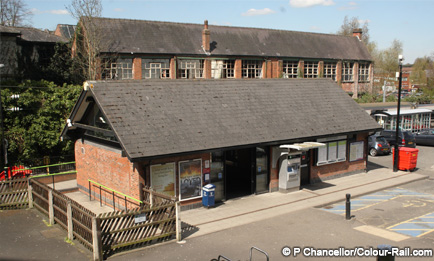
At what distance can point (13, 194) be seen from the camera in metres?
15.2

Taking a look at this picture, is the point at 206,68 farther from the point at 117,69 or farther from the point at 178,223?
the point at 178,223

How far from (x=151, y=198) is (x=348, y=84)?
4751cm

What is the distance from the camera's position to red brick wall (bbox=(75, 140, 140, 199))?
14102 millimetres

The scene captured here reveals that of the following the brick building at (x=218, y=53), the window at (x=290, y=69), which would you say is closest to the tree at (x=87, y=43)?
the brick building at (x=218, y=53)

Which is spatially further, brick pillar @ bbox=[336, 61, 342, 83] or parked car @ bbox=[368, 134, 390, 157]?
brick pillar @ bbox=[336, 61, 342, 83]

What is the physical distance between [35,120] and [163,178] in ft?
41.8

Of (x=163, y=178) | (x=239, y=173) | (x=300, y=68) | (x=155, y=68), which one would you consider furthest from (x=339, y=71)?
(x=163, y=178)

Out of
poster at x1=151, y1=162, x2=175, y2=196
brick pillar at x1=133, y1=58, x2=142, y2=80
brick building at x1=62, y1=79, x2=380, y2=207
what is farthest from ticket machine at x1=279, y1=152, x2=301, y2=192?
brick pillar at x1=133, y1=58, x2=142, y2=80

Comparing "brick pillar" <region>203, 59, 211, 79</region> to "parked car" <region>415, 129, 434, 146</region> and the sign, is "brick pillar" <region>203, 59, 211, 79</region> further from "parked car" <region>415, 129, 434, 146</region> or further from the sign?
the sign

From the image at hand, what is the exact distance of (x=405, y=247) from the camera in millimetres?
11312

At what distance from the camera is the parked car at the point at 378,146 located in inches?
1037

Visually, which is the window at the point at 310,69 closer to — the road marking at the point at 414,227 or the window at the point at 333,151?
the window at the point at 333,151

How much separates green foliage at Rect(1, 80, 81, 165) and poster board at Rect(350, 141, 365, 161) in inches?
644

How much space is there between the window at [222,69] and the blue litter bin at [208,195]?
92.1ft
